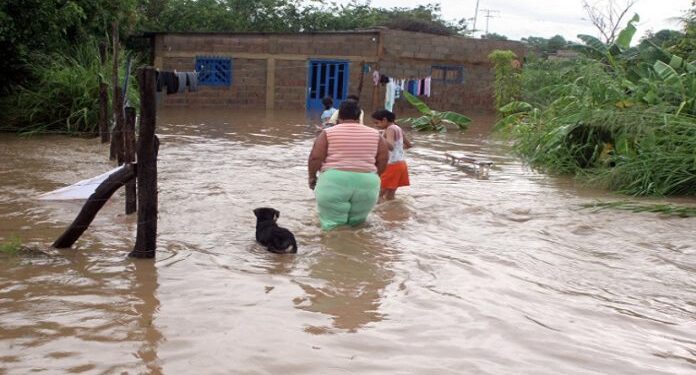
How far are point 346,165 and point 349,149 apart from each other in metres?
0.15

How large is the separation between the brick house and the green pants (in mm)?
16277

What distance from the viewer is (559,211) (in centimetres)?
818

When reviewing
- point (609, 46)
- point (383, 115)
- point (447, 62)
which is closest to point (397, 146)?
point (383, 115)

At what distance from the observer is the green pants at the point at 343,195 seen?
6.56 metres

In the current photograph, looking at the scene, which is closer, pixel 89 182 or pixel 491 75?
pixel 89 182

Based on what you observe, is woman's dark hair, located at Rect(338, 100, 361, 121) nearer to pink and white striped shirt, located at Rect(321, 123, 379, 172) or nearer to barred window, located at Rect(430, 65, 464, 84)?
pink and white striped shirt, located at Rect(321, 123, 379, 172)

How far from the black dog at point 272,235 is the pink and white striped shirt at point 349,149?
2.53 ft

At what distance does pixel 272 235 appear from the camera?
19.4 feet

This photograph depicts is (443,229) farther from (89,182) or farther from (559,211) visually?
(89,182)

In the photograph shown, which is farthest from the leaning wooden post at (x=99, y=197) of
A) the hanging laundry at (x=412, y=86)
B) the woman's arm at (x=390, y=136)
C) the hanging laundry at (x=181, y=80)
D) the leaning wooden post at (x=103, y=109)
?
the hanging laundry at (x=412, y=86)

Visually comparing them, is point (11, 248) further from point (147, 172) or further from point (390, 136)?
point (390, 136)

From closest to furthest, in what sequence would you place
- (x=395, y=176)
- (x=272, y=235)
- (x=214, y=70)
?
(x=272, y=235) → (x=395, y=176) → (x=214, y=70)

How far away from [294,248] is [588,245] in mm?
2767

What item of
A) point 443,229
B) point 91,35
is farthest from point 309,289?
point 91,35
